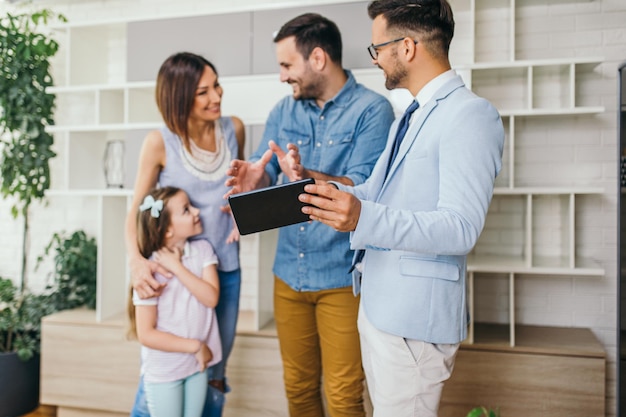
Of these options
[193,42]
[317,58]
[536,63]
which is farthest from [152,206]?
[536,63]

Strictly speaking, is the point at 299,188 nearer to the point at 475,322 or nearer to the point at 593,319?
the point at 475,322

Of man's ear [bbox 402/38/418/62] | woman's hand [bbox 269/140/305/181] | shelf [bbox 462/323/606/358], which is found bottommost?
shelf [bbox 462/323/606/358]

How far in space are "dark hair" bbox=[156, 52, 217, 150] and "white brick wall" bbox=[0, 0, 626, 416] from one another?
2.67ft

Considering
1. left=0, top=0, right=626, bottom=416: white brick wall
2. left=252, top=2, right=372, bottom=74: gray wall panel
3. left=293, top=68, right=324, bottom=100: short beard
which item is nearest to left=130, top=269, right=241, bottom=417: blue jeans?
left=293, top=68, right=324, bottom=100: short beard

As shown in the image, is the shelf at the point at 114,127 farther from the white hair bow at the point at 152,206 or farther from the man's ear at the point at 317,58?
the man's ear at the point at 317,58

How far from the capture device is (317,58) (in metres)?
2.09

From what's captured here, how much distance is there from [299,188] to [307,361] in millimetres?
992

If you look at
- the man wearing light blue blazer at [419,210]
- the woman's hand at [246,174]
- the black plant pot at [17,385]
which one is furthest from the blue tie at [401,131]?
the black plant pot at [17,385]

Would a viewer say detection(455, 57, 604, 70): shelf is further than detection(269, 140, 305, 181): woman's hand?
Yes

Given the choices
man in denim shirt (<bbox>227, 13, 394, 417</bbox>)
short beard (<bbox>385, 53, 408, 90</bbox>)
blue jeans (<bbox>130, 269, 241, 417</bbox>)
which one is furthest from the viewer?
blue jeans (<bbox>130, 269, 241, 417</bbox>)

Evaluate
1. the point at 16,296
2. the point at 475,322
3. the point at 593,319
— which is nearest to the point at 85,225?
the point at 16,296

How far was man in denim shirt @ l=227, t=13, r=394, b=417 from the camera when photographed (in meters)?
2.01

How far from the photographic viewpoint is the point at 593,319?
2877mm

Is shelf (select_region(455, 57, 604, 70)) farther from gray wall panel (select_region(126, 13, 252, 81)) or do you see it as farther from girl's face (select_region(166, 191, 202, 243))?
girl's face (select_region(166, 191, 202, 243))
